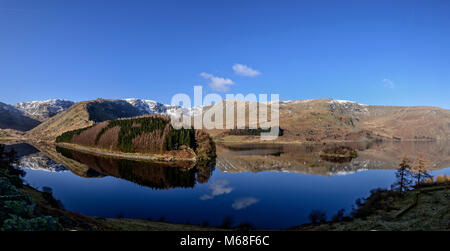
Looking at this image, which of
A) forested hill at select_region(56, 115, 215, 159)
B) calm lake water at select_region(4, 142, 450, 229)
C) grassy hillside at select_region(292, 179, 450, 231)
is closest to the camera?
grassy hillside at select_region(292, 179, 450, 231)

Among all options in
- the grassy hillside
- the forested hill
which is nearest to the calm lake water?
the grassy hillside

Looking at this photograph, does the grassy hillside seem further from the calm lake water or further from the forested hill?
the forested hill

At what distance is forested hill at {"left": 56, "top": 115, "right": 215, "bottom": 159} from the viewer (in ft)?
326

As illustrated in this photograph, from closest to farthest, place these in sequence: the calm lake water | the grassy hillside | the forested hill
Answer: the grassy hillside < the calm lake water < the forested hill

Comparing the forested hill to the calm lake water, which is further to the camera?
the forested hill

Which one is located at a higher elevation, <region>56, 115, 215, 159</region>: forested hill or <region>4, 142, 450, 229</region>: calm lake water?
<region>56, 115, 215, 159</region>: forested hill

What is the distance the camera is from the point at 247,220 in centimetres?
3144

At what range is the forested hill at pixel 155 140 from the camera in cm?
9925
